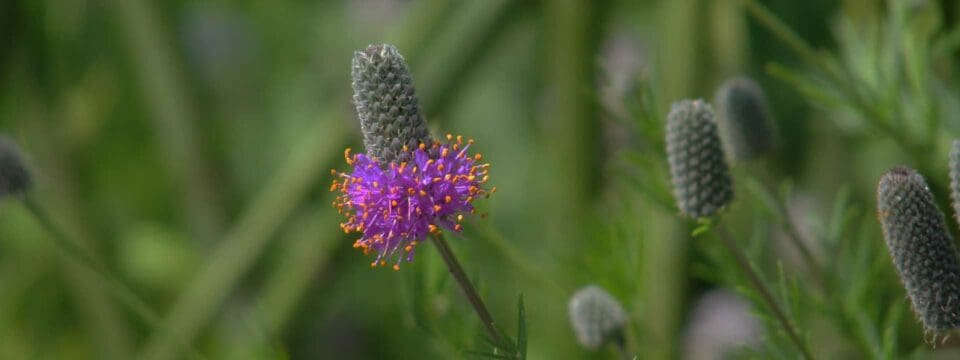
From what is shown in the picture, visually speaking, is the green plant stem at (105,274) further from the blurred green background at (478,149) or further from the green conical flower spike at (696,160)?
the green conical flower spike at (696,160)

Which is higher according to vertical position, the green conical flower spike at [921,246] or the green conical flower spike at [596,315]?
the green conical flower spike at [921,246]

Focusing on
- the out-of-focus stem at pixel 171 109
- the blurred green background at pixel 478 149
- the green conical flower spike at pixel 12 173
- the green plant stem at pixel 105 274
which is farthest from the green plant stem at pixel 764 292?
the out-of-focus stem at pixel 171 109

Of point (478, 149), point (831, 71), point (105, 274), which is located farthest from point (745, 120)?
point (478, 149)

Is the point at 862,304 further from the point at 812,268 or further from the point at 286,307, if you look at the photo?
the point at 286,307

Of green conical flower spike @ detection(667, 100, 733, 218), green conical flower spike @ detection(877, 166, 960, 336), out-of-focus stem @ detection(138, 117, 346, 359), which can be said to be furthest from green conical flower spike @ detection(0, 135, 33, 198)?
green conical flower spike @ detection(877, 166, 960, 336)

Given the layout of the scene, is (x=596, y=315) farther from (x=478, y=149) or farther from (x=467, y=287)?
(x=478, y=149)
